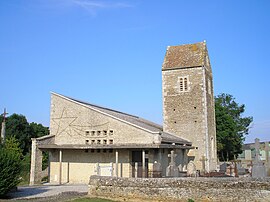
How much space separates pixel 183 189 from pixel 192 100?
1753 cm

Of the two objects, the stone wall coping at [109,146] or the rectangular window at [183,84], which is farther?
the rectangular window at [183,84]

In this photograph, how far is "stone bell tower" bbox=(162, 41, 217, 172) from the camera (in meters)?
30.5

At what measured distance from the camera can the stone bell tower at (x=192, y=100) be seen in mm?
30484

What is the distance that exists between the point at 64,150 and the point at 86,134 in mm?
2708

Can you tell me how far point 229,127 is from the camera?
4644 centimetres

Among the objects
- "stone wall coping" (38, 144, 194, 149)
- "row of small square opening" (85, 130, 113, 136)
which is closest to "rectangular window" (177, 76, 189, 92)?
"stone wall coping" (38, 144, 194, 149)

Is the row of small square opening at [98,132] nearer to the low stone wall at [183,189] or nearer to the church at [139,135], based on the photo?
the church at [139,135]

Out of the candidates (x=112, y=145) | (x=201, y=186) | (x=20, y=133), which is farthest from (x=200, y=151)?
(x=20, y=133)

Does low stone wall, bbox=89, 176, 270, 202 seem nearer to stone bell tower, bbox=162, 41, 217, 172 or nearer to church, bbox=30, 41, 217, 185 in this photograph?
church, bbox=30, 41, 217, 185

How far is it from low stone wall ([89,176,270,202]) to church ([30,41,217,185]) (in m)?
5.03

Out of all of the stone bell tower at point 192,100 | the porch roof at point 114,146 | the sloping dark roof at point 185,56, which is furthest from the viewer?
the sloping dark roof at point 185,56

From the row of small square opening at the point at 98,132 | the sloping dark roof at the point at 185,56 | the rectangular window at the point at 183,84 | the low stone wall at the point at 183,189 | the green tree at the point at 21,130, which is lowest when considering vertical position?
the low stone wall at the point at 183,189

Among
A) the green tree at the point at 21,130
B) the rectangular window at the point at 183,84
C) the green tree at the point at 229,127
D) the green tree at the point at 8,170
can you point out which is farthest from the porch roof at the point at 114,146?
the green tree at the point at 21,130

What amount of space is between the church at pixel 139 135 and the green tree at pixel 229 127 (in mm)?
13381
